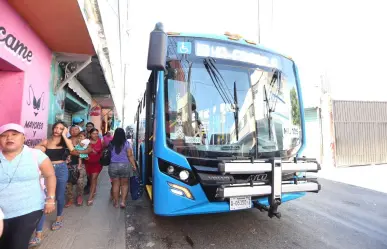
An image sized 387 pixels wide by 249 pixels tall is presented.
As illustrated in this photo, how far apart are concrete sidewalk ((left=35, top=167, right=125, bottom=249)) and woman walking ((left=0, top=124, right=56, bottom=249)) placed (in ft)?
4.04

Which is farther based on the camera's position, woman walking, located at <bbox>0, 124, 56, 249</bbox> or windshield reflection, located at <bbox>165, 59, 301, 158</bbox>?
windshield reflection, located at <bbox>165, 59, 301, 158</bbox>

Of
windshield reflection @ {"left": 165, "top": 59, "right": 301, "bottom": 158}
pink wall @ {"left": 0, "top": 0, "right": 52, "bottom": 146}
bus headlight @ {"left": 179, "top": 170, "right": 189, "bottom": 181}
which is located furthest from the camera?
pink wall @ {"left": 0, "top": 0, "right": 52, "bottom": 146}

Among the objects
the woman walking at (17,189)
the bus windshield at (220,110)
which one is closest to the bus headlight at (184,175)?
the bus windshield at (220,110)

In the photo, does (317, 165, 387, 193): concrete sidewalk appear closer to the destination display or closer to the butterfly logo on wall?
the destination display

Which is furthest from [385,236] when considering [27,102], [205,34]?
[27,102]

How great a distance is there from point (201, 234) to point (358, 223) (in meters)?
2.98

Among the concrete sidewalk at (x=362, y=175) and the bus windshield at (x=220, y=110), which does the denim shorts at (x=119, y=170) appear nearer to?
the bus windshield at (x=220, y=110)

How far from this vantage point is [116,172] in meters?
4.60

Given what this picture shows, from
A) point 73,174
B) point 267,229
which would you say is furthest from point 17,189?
point 267,229

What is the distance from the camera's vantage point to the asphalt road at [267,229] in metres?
3.36

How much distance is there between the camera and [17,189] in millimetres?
2125

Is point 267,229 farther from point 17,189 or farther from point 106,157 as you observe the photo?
point 17,189

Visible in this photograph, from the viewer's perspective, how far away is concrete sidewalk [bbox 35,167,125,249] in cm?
327

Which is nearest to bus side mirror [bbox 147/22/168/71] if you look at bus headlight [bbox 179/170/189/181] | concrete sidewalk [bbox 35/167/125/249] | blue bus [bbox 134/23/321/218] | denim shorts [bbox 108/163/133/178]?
blue bus [bbox 134/23/321/218]
